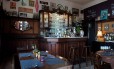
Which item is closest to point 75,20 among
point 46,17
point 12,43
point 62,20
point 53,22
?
point 62,20

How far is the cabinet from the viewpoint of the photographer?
20.6 feet

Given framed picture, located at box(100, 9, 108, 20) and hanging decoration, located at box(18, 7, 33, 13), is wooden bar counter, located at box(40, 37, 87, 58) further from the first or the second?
framed picture, located at box(100, 9, 108, 20)

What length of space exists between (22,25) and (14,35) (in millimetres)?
698

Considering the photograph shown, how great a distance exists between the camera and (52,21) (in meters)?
6.61

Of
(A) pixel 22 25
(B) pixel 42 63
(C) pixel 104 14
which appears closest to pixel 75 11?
(C) pixel 104 14

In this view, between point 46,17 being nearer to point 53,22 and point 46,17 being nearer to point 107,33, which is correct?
point 53,22

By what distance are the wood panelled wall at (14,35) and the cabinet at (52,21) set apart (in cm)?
48

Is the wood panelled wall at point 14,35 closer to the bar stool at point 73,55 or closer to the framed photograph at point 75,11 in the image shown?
the bar stool at point 73,55

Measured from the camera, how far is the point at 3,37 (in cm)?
543

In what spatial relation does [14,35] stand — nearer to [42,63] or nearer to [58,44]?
[58,44]

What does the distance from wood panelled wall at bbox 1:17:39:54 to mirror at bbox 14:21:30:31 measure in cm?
15

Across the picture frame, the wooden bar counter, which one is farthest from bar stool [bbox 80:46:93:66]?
the picture frame

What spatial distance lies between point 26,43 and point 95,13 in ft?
15.1

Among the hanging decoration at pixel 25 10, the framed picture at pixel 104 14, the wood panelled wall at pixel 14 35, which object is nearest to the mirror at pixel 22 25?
the wood panelled wall at pixel 14 35
